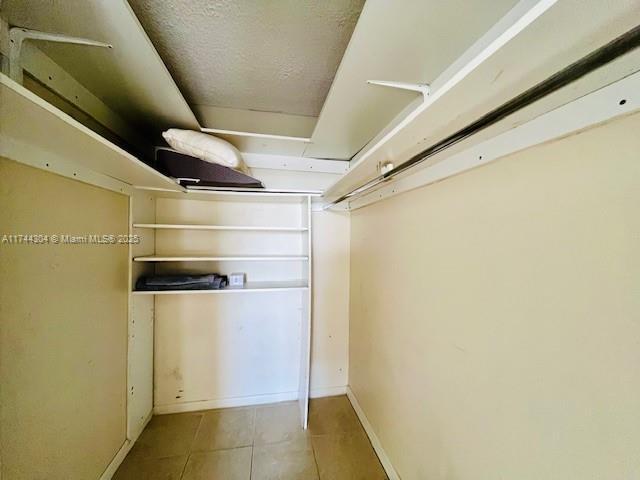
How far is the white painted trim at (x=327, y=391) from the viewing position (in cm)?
207

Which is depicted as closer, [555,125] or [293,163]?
[555,125]

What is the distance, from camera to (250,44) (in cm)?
105

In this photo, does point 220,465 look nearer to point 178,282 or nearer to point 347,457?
point 347,457

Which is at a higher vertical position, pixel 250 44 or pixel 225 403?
pixel 250 44

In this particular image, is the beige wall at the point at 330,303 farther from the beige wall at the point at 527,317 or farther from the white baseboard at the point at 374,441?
the beige wall at the point at 527,317

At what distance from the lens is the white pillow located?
1.31 m

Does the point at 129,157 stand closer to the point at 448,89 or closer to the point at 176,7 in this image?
the point at 176,7

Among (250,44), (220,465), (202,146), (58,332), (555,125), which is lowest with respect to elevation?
(220,465)

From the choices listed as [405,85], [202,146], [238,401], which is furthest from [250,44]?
[238,401]

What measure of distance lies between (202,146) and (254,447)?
1.84 metres

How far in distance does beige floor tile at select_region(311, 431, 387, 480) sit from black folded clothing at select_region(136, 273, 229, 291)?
1214 millimetres

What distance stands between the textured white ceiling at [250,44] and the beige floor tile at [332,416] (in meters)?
2.14

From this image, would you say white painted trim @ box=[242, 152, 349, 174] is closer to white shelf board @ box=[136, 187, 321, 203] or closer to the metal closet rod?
white shelf board @ box=[136, 187, 321, 203]

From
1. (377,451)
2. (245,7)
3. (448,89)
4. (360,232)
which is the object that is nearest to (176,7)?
(245,7)
